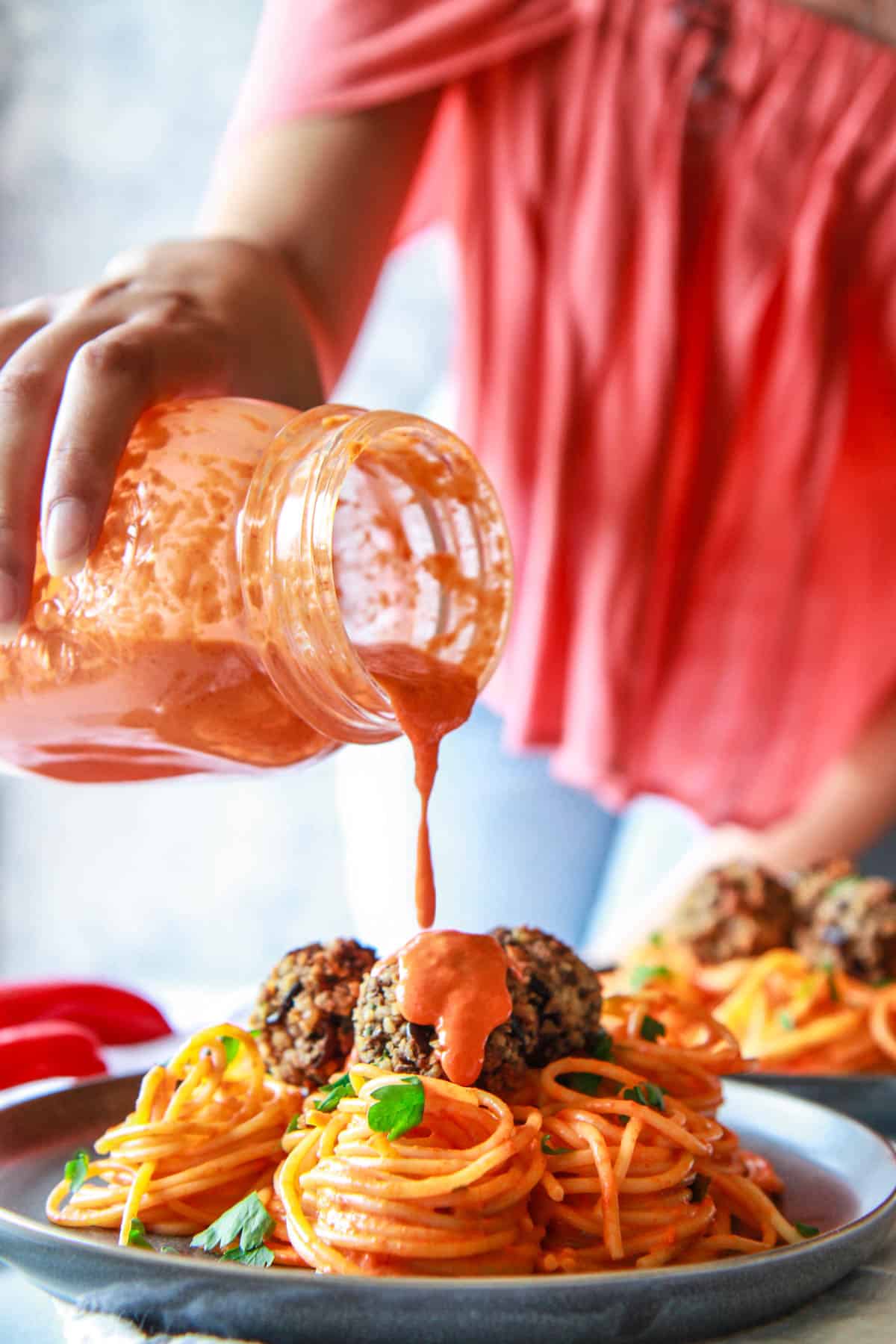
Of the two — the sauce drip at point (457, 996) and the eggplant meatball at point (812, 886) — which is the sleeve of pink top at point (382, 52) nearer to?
the eggplant meatball at point (812, 886)

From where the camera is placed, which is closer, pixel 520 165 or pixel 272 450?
pixel 272 450

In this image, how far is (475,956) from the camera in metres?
1.26

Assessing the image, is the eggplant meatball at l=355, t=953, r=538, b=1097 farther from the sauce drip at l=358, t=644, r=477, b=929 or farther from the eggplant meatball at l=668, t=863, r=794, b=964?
the eggplant meatball at l=668, t=863, r=794, b=964

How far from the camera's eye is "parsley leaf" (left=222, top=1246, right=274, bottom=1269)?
3.74 feet

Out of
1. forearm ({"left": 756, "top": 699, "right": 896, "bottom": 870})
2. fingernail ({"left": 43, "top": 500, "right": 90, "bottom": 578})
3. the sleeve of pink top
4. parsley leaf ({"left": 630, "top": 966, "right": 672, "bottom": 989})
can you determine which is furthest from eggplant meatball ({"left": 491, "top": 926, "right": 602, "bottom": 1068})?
forearm ({"left": 756, "top": 699, "right": 896, "bottom": 870})

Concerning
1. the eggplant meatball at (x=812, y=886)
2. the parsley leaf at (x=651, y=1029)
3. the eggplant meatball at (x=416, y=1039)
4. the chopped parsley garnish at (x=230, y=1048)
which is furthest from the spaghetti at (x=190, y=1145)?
the eggplant meatball at (x=812, y=886)

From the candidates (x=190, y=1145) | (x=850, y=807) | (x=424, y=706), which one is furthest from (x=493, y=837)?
(x=190, y=1145)

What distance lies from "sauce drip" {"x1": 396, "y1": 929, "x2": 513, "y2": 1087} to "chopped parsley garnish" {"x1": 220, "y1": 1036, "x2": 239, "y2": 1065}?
1.00 feet

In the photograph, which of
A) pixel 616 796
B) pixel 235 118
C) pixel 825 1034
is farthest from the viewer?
pixel 616 796

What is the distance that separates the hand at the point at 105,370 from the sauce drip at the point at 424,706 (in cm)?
34

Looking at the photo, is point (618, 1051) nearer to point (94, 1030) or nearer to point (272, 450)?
point (272, 450)

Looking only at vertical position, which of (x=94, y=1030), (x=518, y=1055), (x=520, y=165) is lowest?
(x=94, y=1030)

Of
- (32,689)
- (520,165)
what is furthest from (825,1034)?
(520,165)

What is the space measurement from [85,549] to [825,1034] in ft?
4.11
